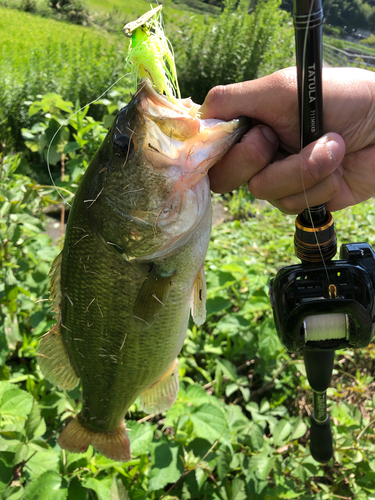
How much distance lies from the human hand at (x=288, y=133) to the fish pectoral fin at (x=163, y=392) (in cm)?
87

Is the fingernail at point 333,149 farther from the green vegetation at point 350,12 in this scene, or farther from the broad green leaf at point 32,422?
the broad green leaf at point 32,422

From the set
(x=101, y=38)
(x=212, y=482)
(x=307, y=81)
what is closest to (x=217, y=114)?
(x=307, y=81)

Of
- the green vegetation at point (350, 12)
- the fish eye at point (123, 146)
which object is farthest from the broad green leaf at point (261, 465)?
the green vegetation at point (350, 12)

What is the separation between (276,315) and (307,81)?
2.50 ft

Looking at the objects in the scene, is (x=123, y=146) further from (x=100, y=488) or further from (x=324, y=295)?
(x=100, y=488)

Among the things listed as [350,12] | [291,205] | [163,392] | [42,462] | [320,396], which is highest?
[350,12]

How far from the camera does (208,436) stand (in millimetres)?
1797

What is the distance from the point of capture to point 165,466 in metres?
1.79

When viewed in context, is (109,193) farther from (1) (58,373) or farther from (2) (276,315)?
(1) (58,373)

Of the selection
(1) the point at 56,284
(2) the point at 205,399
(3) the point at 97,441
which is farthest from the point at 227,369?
(1) the point at 56,284

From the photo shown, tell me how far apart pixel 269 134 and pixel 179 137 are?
382 mm

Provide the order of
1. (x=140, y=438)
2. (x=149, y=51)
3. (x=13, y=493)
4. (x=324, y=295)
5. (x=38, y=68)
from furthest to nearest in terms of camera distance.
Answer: (x=38, y=68) → (x=140, y=438) → (x=13, y=493) → (x=324, y=295) → (x=149, y=51)

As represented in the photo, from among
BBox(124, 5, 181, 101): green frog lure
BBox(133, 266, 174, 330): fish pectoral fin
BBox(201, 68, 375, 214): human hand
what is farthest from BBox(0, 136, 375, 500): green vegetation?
BBox(124, 5, 181, 101): green frog lure

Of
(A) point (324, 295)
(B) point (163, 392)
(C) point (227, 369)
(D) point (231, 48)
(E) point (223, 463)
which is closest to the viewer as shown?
(A) point (324, 295)
